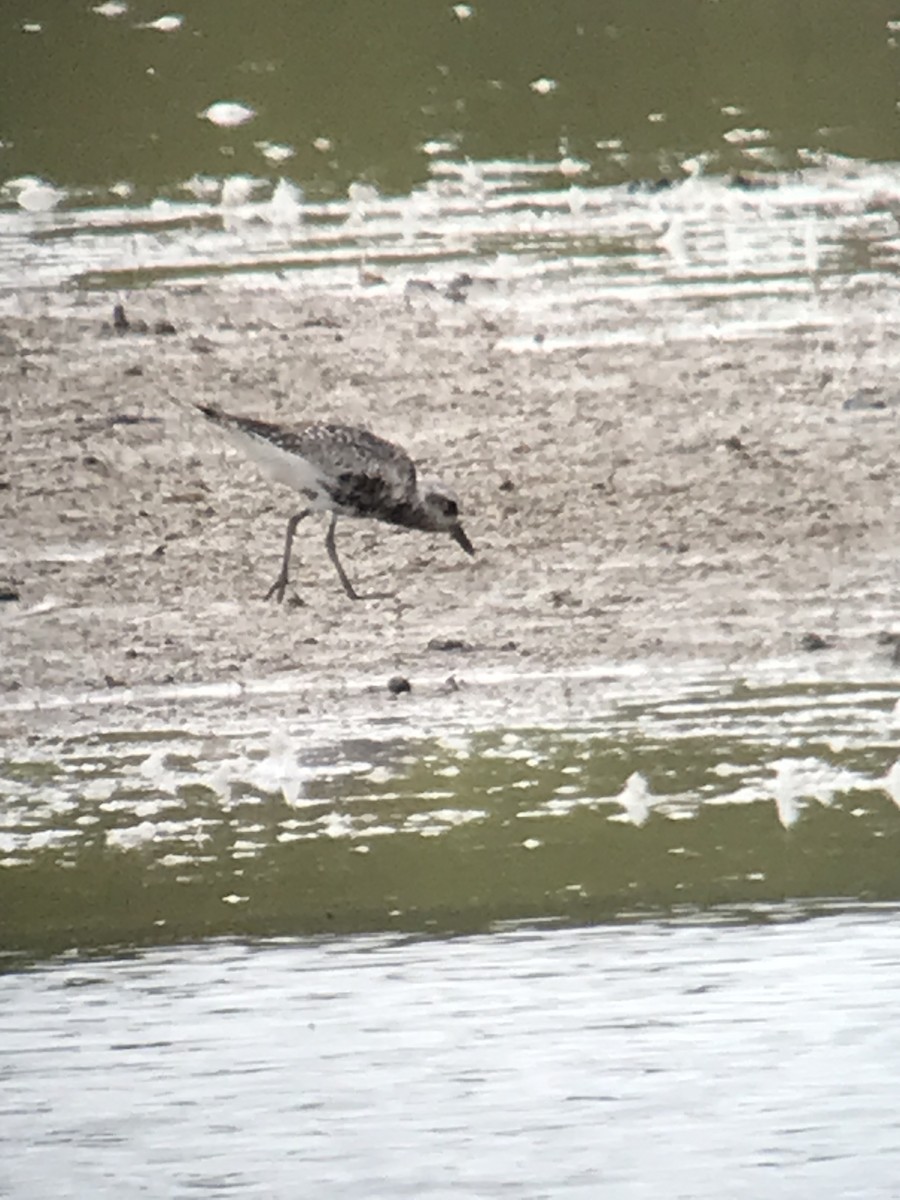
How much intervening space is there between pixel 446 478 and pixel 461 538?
0.05 m

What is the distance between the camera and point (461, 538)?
141 cm

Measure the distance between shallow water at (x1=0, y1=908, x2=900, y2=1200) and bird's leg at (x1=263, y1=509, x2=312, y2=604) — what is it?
0.30 metres

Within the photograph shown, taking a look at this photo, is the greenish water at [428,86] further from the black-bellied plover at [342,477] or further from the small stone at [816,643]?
the small stone at [816,643]

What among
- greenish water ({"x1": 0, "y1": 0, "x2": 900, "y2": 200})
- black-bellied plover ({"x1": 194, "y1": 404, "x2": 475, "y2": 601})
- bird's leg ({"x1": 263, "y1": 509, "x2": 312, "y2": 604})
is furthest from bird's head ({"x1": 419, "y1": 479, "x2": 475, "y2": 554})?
greenish water ({"x1": 0, "y1": 0, "x2": 900, "y2": 200})

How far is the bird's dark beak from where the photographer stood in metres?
1.41

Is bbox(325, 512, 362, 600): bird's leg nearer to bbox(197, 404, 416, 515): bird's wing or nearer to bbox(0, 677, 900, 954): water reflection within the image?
bbox(197, 404, 416, 515): bird's wing

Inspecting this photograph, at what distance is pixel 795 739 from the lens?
55.5 inches

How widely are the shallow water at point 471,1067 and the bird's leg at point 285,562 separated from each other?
0.30m

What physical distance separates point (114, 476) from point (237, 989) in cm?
46

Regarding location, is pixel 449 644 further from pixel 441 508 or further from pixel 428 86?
pixel 428 86

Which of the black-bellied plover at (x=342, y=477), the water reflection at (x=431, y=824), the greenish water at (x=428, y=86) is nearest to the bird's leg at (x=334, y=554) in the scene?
the black-bellied plover at (x=342, y=477)

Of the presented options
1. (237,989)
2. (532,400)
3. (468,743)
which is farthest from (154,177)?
(237,989)

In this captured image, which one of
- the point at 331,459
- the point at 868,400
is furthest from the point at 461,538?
the point at 868,400

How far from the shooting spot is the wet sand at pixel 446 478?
1.40 metres
